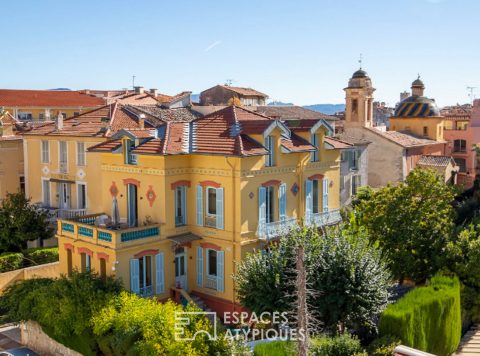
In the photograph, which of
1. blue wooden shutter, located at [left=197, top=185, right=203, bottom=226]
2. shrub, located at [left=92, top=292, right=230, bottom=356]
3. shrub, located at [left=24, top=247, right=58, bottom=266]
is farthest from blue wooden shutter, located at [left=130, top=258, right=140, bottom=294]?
shrub, located at [left=24, top=247, right=58, bottom=266]

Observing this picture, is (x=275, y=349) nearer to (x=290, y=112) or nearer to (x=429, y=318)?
(x=429, y=318)

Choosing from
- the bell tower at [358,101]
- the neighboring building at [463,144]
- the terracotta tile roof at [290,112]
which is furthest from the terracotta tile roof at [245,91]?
the neighboring building at [463,144]

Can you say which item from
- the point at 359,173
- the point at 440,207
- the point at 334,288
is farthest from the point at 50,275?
the point at 359,173

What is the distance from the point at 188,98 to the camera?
5612cm

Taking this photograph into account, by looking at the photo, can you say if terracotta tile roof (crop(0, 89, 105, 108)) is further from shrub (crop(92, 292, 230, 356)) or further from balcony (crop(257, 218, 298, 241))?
shrub (crop(92, 292, 230, 356))

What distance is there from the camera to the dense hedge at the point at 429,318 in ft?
67.5

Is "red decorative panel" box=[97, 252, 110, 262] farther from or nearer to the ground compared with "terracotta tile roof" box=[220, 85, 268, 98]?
nearer to the ground

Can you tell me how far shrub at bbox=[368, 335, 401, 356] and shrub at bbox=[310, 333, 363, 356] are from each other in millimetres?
693

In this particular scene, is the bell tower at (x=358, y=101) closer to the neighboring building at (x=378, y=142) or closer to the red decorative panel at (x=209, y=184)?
the neighboring building at (x=378, y=142)

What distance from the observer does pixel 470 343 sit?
25.2 metres

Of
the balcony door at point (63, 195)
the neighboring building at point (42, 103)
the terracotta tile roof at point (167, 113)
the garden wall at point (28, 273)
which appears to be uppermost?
the neighboring building at point (42, 103)

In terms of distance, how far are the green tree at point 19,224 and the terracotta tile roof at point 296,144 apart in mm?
16518

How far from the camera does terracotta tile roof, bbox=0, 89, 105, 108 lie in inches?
2899

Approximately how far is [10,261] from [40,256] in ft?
5.37
